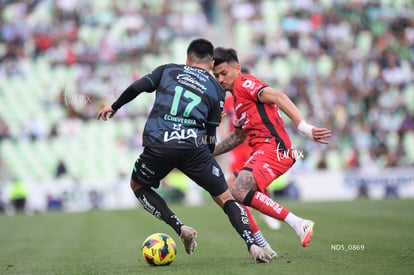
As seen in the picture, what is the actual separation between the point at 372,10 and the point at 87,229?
2517 cm

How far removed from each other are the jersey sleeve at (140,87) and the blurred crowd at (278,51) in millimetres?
17731

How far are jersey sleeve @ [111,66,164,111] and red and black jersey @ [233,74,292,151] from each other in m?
1.29

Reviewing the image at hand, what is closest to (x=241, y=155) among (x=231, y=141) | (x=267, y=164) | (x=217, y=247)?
(x=217, y=247)

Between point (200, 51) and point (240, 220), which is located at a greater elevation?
point (200, 51)

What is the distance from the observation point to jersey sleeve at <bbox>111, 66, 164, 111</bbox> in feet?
24.0

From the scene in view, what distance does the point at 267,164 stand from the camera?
8.19 meters

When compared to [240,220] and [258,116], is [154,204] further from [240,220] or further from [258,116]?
[258,116]

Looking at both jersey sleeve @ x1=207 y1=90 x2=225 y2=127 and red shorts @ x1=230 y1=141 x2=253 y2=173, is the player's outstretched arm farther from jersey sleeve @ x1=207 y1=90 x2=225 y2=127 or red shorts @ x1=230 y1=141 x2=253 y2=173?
red shorts @ x1=230 y1=141 x2=253 y2=173

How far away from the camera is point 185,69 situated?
7.50 meters

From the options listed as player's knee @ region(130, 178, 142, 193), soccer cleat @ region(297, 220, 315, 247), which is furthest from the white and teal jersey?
soccer cleat @ region(297, 220, 315, 247)

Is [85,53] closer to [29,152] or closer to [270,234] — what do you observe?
[29,152]

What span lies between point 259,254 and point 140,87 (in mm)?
2257

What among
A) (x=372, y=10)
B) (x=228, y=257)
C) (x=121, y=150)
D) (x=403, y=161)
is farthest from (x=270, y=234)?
(x=372, y=10)

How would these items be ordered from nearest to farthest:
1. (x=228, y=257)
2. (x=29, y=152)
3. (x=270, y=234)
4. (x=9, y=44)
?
(x=228, y=257), (x=270, y=234), (x=29, y=152), (x=9, y=44)
